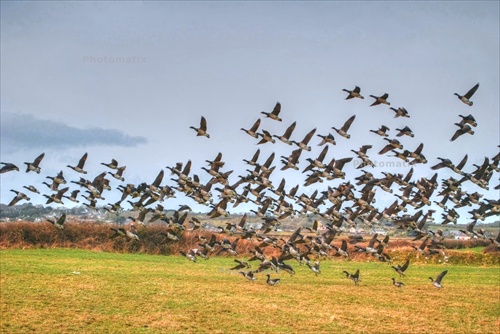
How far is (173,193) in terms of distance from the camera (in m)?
18.3

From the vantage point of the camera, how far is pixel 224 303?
2891cm

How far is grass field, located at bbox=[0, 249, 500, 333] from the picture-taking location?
23556 millimetres

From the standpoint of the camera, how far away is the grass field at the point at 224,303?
23556 millimetres

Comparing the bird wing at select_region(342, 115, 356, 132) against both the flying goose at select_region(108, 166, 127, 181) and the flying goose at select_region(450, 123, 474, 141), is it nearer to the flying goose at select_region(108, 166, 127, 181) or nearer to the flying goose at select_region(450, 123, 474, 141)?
the flying goose at select_region(450, 123, 474, 141)

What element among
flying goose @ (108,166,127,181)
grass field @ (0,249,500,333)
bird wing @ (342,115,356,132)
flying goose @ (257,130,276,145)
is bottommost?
grass field @ (0,249,500,333)

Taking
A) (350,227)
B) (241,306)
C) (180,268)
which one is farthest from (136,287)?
(350,227)

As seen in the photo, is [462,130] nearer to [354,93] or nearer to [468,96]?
[468,96]

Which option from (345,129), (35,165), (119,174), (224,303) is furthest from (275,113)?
(224,303)

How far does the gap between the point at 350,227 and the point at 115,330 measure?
1021 cm

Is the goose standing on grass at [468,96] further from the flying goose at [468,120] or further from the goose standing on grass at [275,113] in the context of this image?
the goose standing on grass at [275,113]

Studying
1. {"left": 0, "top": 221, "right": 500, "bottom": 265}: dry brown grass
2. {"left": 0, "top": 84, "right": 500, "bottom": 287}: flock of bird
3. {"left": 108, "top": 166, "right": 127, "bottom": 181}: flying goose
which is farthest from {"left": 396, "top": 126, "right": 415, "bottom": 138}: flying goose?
{"left": 0, "top": 221, "right": 500, "bottom": 265}: dry brown grass

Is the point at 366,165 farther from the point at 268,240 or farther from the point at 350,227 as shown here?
the point at 268,240

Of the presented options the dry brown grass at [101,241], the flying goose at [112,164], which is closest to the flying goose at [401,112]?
the flying goose at [112,164]

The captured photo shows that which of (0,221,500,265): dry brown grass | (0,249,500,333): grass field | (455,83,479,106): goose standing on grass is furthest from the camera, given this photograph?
(0,221,500,265): dry brown grass
